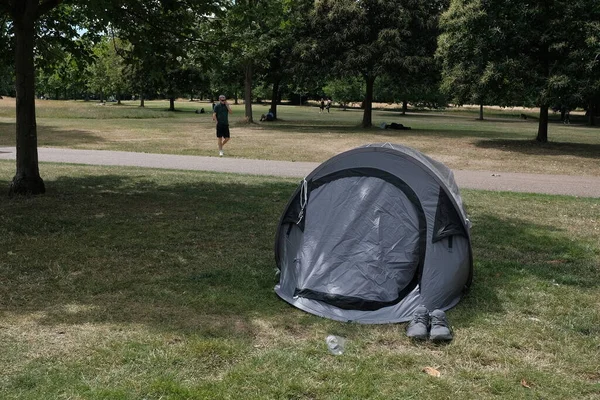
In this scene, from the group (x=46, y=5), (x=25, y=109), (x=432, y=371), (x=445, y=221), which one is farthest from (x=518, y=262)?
(x=46, y=5)

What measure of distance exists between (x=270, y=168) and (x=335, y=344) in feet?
35.4

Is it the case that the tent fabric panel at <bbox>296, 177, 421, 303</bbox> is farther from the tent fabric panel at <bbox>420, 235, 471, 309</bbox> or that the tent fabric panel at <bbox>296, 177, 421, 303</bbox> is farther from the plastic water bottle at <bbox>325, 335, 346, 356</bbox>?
the plastic water bottle at <bbox>325, 335, 346, 356</bbox>

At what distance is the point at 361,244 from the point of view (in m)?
5.50

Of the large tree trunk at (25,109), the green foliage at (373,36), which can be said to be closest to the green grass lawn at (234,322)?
the large tree trunk at (25,109)

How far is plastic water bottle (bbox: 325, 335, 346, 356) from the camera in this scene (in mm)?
4371

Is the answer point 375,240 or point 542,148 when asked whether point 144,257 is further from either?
point 542,148

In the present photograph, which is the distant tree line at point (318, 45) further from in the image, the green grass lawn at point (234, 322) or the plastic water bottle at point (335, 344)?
the plastic water bottle at point (335, 344)

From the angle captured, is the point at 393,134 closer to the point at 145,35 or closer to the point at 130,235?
the point at 145,35

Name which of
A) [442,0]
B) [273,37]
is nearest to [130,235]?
[273,37]

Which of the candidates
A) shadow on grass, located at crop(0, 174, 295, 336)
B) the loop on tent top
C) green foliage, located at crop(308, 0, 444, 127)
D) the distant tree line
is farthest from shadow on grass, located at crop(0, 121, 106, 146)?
the loop on tent top

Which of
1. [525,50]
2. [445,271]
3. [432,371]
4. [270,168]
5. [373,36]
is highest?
[373,36]

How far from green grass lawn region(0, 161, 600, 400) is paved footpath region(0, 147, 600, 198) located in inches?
163

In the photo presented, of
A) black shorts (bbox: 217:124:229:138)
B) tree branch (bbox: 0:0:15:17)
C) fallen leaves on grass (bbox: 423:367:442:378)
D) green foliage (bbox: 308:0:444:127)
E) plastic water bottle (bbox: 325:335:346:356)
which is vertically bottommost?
fallen leaves on grass (bbox: 423:367:442:378)

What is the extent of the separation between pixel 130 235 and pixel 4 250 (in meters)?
1.48
